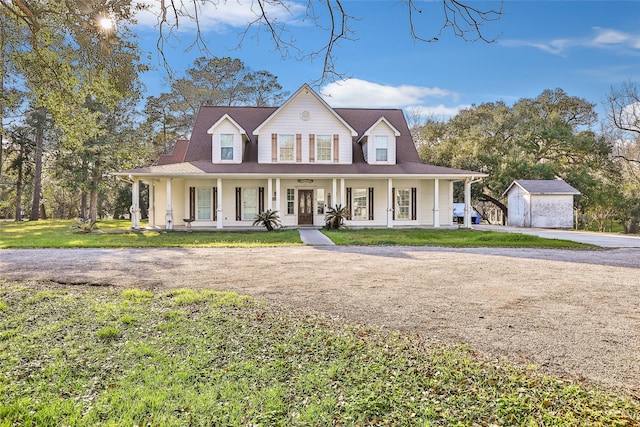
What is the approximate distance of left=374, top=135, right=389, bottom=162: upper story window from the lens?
2142 cm

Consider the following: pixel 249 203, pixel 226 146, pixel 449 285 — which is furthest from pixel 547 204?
pixel 449 285

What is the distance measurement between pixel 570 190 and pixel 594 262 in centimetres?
1703

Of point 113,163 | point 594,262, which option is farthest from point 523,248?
point 113,163

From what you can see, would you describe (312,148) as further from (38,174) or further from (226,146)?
(38,174)

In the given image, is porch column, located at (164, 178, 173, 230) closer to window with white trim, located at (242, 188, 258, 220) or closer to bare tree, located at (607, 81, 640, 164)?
window with white trim, located at (242, 188, 258, 220)

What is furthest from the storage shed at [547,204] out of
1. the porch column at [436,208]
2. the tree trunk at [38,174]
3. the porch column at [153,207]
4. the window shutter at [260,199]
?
the tree trunk at [38,174]

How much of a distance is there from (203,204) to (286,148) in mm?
5337

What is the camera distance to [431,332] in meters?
4.40

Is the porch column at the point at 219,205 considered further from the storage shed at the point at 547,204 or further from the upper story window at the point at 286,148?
the storage shed at the point at 547,204

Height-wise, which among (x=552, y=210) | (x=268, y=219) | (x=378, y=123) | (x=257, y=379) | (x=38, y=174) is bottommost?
(x=257, y=379)

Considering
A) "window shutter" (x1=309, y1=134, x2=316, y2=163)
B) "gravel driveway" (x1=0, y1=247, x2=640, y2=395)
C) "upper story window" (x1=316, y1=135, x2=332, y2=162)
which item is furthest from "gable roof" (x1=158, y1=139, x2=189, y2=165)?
"gravel driveway" (x1=0, y1=247, x2=640, y2=395)

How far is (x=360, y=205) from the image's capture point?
21.3 meters

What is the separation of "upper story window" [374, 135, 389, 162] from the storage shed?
395 inches

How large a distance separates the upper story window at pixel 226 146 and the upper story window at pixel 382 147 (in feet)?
25.8
